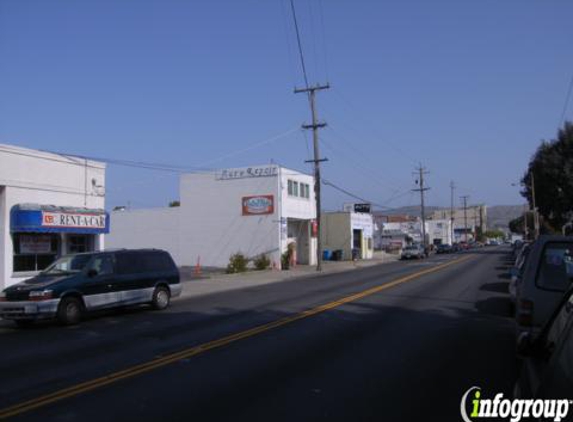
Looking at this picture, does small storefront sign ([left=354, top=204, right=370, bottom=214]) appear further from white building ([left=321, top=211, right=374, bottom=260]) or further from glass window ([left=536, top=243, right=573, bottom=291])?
glass window ([left=536, top=243, right=573, bottom=291])

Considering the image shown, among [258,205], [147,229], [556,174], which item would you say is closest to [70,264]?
[258,205]

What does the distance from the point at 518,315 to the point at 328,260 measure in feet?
171

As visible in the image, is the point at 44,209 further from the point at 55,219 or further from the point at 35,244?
the point at 35,244

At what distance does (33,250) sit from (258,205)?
82.3ft

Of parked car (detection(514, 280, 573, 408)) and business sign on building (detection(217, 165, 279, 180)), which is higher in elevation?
business sign on building (detection(217, 165, 279, 180))

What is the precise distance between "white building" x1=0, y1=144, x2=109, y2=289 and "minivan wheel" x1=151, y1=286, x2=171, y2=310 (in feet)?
21.1

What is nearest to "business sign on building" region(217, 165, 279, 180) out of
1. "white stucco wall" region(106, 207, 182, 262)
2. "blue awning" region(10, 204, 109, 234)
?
"white stucco wall" region(106, 207, 182, 262)

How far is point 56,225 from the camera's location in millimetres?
22156

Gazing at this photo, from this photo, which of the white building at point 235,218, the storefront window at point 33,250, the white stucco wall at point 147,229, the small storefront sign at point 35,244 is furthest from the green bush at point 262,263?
the small storefront sign at point 35,244

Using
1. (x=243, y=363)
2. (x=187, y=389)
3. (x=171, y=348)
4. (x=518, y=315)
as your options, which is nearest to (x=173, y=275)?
(x=171, y=348)

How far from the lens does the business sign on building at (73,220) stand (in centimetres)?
2184

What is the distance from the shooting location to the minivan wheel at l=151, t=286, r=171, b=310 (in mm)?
17531

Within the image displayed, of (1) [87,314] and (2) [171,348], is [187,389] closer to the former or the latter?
(2) [171,348]

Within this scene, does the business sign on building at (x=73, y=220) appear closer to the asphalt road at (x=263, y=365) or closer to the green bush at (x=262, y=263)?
the asphalt road at (x=263, y=365)
